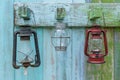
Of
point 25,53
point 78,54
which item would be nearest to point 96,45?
point 78,54

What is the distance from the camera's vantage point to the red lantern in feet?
4.73

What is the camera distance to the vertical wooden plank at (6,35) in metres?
1.58

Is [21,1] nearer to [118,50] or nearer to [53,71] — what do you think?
[53,71]

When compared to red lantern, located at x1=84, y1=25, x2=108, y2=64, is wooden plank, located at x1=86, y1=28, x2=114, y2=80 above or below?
below

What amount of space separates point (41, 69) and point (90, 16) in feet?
1.08

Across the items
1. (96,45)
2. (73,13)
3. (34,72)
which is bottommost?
(34,72)

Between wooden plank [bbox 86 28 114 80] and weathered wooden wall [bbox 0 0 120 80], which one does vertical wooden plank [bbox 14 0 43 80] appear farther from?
wooden plank [bbox 86 28 114 80]

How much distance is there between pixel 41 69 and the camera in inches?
62.8

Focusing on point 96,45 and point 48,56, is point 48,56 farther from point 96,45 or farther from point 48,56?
point 96,45

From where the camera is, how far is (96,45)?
145 centimetres

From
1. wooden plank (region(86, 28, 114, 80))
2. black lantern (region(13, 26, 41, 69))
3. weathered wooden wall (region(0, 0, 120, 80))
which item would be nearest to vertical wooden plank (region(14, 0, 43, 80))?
weathered wooden wall (region(0, 0, 120, 80))

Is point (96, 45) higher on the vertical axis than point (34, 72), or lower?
higher

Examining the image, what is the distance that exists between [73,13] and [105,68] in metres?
0.29

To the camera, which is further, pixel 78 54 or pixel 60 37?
pixel 78 54
